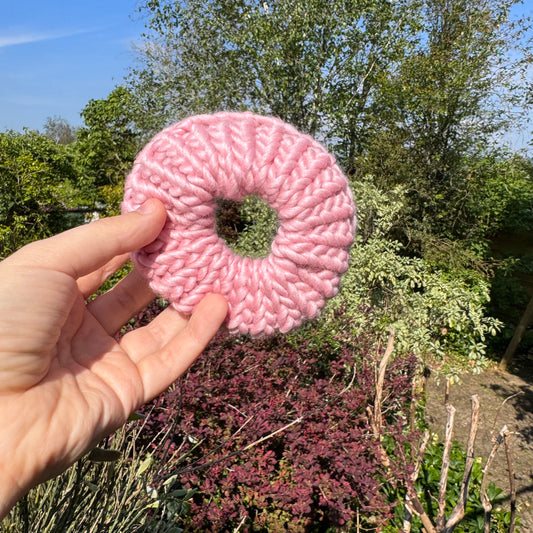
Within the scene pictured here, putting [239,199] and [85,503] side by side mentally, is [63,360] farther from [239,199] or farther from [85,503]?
[85,503]

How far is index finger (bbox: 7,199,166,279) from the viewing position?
931mm

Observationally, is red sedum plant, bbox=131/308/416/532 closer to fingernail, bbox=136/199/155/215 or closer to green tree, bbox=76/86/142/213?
fingernail, bbox=136/199/155/215

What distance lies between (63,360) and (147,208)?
0.43m

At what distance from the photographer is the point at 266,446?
251cm

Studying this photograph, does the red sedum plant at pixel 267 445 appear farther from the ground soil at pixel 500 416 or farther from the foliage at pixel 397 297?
the foliage at pixel 397 297

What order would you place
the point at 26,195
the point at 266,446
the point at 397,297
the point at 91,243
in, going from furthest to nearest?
the point at 26,195 → the point at 397,297 → the point at 266,446 → the point at 91,243

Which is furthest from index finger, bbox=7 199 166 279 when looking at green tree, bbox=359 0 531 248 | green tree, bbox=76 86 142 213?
green tree, bbox=76 86 142 213

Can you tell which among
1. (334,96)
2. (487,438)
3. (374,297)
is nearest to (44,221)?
(334,96)

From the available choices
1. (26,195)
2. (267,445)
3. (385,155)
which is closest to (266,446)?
(267,445)

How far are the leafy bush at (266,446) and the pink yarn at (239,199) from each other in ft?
3.90

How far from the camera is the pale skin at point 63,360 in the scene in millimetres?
864

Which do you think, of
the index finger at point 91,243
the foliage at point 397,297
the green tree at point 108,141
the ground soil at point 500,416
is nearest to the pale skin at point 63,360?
the index finger at point 91,243

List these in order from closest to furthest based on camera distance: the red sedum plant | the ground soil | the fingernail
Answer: the fingernail → the red sedum plant → the ground soil

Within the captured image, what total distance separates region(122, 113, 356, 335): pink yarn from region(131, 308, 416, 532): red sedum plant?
1.15 meters
